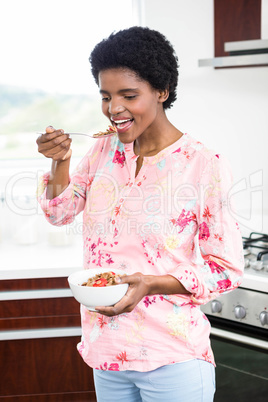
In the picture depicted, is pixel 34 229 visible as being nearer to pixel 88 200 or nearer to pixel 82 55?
pixel 82 55

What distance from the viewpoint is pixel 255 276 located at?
1624 millimetres

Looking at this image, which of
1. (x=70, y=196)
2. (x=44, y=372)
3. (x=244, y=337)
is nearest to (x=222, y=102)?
(x=244, y=337)

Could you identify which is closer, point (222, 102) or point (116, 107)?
point (116, 107)

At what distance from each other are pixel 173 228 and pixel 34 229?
1270 mm

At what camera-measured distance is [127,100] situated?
3.38 feet

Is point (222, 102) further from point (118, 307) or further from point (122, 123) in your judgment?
point (118, 307)

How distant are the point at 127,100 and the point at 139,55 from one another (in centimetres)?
10

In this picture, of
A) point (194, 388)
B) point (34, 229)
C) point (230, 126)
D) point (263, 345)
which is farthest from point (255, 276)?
point (34, 229)

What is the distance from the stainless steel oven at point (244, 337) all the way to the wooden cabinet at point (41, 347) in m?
0.54

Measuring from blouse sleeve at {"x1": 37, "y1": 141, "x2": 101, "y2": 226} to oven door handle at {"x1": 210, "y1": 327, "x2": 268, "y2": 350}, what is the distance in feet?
2.38

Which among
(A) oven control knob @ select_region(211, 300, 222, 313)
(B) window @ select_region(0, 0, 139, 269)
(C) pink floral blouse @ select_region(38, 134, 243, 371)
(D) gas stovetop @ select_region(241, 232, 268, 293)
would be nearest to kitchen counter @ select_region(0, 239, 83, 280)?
(B) window @ select_region(0, 0, 139, 269)

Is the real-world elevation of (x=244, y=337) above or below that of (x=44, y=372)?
above

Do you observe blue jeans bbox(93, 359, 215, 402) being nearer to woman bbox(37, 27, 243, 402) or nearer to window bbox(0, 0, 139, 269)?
woman bbox(37, 27, 243, 402)

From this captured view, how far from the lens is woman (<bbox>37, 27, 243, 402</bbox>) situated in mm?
1028
